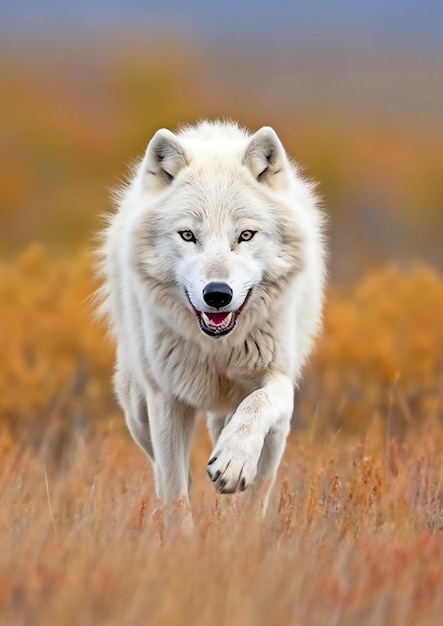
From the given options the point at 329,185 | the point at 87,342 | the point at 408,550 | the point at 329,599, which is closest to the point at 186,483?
the point at 408,550

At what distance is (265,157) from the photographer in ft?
17.3

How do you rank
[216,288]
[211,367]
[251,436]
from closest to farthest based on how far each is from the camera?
[251,436] < [216,288] < [211,367]

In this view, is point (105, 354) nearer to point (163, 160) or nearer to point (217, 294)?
point (163, 160)

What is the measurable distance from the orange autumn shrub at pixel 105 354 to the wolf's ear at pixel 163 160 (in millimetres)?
6391

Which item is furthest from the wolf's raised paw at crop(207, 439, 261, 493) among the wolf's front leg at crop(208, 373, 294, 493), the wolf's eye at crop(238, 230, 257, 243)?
the wolf's eye at crop(238, 230, 257, 243)

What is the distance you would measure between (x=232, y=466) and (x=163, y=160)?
175 centimetres

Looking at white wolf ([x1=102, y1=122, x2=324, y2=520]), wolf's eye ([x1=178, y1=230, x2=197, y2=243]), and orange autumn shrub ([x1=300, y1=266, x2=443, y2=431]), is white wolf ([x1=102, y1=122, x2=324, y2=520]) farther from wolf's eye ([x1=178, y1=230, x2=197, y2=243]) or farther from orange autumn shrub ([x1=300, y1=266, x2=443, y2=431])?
orange autumn shrub ([x1=300, y1=266, x2=443, y2=431])

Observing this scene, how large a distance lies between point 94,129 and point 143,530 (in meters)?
47.9

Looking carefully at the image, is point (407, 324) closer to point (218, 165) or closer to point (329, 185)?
point (218, 165)

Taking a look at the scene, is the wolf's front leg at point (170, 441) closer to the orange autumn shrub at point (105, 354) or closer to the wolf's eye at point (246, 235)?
the wolf's eye at point (246, 235)

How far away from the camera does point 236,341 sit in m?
5.13

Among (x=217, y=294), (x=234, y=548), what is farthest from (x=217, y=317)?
(x=234, y=548)

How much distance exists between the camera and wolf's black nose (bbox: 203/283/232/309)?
463 centimetres

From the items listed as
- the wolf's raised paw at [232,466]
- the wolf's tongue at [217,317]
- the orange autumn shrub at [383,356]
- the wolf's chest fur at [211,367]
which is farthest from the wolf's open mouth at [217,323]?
the orange autumn shrub at [383,356]
